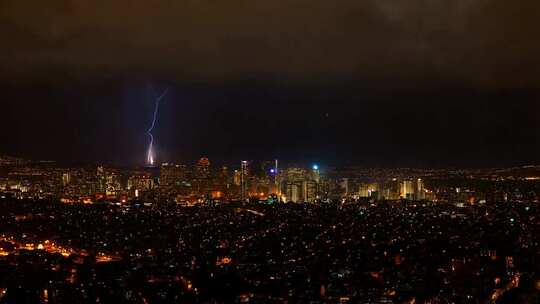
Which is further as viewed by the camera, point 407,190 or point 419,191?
point 407,190

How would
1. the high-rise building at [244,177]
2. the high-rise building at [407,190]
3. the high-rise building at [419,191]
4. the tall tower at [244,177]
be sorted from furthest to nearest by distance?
the tall tower at [244,177]
the high-rise building at [244,177]
the high-rise building at [407,190]
the high-rise building at [419,191]

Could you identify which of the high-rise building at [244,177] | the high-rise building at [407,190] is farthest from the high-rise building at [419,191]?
the high-rise building at [244,177]

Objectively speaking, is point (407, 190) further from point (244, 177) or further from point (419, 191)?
point (244, 177)

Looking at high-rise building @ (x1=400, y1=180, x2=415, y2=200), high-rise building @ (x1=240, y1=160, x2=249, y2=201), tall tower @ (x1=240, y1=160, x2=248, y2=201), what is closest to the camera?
high-rise building @ (x1=400, y1=180, x2=415, y2=200)

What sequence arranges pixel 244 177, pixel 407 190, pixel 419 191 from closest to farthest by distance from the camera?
pixel 419 191 < pixel 407 190 < pixel 244 177

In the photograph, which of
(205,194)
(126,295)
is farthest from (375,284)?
(205,194)

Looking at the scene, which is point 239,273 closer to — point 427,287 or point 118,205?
point 427,287

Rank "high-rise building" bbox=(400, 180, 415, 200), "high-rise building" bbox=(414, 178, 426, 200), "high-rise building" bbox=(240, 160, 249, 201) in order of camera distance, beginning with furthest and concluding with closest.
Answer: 1. "high-rise building" bbox=(240, 160, 249, 201)
2. "high-rise building" bbox=(400, 180, 415, 200)
3. "high-rise building" bbox=(414, 178, 426, 200)

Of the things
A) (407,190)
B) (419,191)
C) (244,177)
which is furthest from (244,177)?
(419,191)

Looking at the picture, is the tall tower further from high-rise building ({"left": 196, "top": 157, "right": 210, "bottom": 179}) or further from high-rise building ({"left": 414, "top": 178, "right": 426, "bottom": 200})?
high-rise building ({"left": 414, "top": 178, "right": 426, "bottom": 200})

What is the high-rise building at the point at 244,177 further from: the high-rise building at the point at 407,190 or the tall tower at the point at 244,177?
the high-rise building at the point at 407,190

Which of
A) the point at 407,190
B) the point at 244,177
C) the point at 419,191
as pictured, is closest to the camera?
the point at 419,191

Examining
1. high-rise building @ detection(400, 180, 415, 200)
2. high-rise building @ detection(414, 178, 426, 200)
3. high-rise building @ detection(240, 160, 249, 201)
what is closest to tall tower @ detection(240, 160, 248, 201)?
high-rise building @ detection(240, 160, 249, 201)
